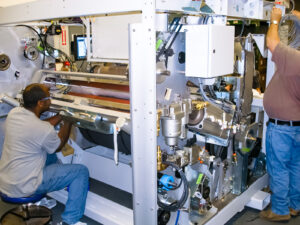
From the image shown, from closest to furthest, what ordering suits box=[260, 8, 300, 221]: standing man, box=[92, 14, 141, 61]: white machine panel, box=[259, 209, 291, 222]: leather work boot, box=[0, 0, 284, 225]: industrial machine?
box=[0, 0, 284, 225]: industrial machine, box=[92, 14, 141, 61]: white machine panel, box=[260, 8, 300, 221]: standing man, box=[259, 209, 291, 222]: leather work boot

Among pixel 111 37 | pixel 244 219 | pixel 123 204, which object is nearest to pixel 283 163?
pixel 244 219

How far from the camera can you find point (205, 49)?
73.0 inches

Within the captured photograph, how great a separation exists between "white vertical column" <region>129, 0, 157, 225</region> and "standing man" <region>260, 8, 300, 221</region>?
128 cm

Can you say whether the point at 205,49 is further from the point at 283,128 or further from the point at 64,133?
the point at 64,133

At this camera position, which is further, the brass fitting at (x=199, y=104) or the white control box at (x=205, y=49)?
the brass fitting at (x=199, y=104)

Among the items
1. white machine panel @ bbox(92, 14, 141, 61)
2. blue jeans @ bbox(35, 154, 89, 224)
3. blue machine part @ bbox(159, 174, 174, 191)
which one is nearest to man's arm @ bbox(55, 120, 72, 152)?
blue jeans @ bbox(35, 154, 89, 224)

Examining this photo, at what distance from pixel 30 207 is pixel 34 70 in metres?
1.33

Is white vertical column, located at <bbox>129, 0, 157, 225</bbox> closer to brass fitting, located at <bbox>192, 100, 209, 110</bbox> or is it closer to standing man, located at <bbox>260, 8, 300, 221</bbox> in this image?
brass fitting, located at <bbox>192, 100, 209, 110</bbox>

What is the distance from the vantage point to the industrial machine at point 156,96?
1.78 meters

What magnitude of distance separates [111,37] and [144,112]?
0.91m

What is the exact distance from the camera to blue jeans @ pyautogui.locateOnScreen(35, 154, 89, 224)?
8.34ft

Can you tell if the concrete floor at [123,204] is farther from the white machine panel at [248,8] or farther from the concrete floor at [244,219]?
the white machine panel at [248,8]

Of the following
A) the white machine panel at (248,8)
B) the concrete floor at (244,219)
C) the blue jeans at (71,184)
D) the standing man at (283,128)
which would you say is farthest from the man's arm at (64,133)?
the standing man at (283,128)

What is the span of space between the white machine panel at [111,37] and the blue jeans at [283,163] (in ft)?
4.68
